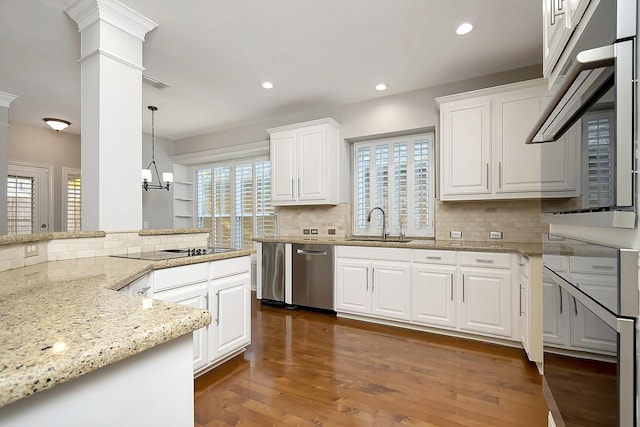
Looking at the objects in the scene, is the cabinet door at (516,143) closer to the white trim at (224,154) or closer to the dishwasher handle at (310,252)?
the dishwasher handle at (310,252)

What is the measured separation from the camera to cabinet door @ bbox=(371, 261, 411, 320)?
317 cm

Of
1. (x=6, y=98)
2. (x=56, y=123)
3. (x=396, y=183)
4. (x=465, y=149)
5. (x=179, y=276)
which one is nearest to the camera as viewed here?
(x=179, y=276)

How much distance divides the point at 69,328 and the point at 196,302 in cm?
153

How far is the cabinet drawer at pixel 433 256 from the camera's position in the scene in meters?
2.98

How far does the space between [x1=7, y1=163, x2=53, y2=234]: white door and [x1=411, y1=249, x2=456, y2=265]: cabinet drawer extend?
5771mm

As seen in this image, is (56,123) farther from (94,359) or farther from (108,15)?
(94,359)

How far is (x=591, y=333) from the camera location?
84cm

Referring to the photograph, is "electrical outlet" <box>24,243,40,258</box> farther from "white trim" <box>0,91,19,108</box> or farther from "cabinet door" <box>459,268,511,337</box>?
"white trim" <box>0,91,19,108</box>

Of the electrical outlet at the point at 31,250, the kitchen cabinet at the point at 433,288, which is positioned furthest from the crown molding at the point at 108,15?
the kitchen cabinet at the point at 433,288

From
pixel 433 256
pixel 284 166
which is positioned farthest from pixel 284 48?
pixel 433 256

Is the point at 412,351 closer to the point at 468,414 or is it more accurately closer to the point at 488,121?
the point at 468,414

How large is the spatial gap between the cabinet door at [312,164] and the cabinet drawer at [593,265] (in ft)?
10.4

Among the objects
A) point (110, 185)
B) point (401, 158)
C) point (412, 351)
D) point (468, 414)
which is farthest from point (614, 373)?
point (401, 158)

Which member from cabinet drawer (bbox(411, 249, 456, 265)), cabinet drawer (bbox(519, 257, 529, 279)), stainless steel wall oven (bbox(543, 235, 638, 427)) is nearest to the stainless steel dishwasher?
cabinet drawer (bbox(411, 249, 456, 265))
